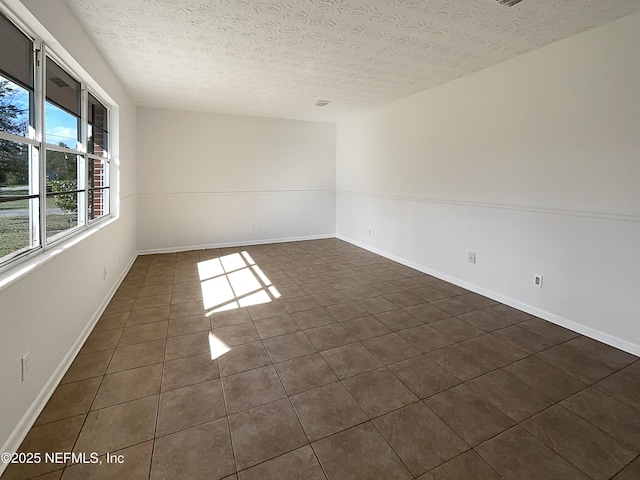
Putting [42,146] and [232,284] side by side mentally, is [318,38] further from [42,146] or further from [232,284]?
[232,284]

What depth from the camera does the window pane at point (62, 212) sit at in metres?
2.22

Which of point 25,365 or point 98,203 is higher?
point 98,203

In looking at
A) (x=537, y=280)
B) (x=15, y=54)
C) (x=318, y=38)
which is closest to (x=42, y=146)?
(x=15, y=54)

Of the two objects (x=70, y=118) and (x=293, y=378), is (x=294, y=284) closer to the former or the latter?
(x=293, y=378)

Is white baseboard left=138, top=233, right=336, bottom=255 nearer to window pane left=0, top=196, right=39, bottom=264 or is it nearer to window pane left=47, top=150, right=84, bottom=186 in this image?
window pane left=47, top=150, right=84, bottom=186

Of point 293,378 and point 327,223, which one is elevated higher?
point 327,223

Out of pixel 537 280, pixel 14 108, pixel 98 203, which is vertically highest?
pixel 14 108

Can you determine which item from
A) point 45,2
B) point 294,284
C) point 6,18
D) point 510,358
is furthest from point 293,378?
point 45,2

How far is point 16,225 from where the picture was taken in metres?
1.77

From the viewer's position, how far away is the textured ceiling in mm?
2273

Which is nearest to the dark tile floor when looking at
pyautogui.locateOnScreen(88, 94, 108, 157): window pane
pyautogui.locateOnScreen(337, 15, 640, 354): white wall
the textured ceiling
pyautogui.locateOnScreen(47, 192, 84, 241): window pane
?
pyautogui.locateOnScreen(337, 15, 640, 354): white wall

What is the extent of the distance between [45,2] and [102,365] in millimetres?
2290

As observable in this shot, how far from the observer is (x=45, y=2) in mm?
1856

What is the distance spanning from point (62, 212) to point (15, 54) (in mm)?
1145
